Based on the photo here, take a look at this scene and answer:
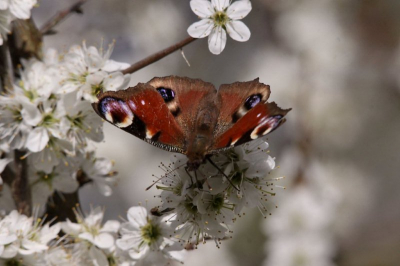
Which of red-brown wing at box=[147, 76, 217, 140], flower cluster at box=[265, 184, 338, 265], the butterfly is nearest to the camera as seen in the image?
the butterfly

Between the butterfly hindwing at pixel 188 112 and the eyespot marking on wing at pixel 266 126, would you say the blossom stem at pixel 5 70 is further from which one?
the eyespot marking on wing at pixel 266 126

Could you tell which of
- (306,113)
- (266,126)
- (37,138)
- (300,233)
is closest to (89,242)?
(37,138)

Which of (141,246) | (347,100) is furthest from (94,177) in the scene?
(347,100)

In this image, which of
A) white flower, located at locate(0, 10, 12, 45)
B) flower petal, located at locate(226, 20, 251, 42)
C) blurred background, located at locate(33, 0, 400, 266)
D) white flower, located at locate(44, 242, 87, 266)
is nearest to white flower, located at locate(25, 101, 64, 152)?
white flower, located at locate(0, 10, 12, 45)

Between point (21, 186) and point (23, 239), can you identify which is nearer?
point (23, 239)

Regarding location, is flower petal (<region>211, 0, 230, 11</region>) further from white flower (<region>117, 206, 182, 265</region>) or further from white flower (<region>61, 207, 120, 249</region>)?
white flower (<region>61, 207, 120, 249</region>)

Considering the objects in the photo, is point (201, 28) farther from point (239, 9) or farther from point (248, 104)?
point (248, 104)
